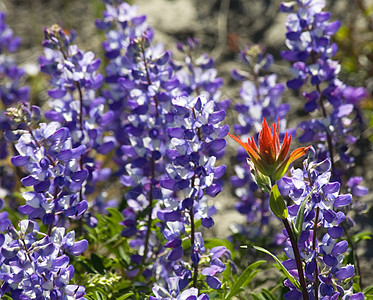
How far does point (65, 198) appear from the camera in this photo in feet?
8.13

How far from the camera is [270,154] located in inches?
84.0

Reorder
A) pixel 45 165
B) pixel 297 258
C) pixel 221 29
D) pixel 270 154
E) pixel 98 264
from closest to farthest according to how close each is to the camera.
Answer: pixel 270 154 < pixel 297 258 < pixel 45 165 < pixel 98 264 < pixel 221 29

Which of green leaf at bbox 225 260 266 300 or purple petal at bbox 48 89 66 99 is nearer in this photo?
green leaf at bbox 225 260 266 300

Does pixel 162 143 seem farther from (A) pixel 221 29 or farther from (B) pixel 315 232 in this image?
(A) pixel 221 29

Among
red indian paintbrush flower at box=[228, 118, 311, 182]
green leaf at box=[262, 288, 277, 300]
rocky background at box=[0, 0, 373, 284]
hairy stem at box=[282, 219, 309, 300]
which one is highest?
rocky background at box=[0, 0, 373, 284]

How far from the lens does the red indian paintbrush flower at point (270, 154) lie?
2129 millimetres

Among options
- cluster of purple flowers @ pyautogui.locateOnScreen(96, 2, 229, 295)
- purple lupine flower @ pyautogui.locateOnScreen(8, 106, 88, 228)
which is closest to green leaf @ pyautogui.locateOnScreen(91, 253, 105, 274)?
cluster of purple flowers @ pyautogui.locateOnScreen(96, 2, 229, 295)

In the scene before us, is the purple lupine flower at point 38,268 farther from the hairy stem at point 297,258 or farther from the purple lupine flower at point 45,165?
the hairy stem at point 297,258

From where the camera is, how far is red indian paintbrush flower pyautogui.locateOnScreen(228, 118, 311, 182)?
2129mm

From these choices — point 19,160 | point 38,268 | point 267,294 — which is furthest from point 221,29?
point 38,268

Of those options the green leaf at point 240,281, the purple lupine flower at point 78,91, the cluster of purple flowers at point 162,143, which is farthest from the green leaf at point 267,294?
the purple lupine flower at point 78,91

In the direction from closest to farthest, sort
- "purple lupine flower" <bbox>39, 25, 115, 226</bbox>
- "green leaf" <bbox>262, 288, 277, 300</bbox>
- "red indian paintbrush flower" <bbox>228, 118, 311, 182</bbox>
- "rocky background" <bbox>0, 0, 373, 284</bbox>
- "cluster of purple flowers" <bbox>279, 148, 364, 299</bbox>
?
"red indian paintbrush flower" <bbox>228, 118, 311, 182</bbox> → "cluster of purple flowers" <bbox>279, 148, 364, 299</bbox> → "green leaf" <bbox>262, 288, 277, 300</bbox> → "purple lupine flower" <bbox>39, 25, 115, 226</bbox> → "rocky background" <bbox>0, 0, 373, 284</bbox>

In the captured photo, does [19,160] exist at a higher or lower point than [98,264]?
higher

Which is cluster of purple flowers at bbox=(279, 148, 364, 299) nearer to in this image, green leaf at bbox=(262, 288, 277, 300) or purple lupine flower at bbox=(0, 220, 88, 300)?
green leaf at bbox=(262, 288, 277, 300)
